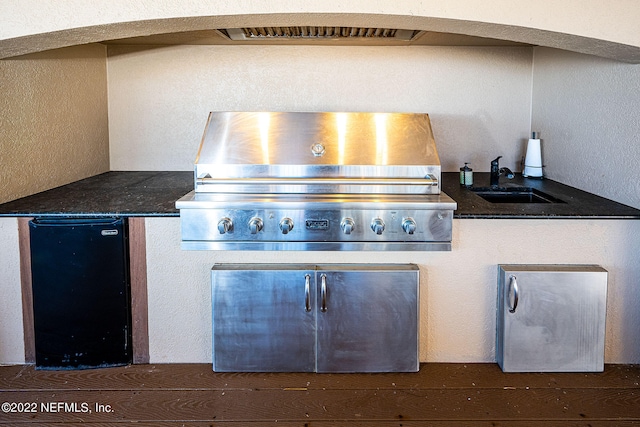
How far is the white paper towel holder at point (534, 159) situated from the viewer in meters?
3.38

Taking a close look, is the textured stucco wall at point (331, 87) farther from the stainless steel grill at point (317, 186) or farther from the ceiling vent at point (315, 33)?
the stainless steel grill at point (317, 186)

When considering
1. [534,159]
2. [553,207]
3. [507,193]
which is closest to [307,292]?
[553,207]

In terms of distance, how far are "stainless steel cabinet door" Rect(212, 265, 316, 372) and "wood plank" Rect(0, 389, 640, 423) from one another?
163 mm

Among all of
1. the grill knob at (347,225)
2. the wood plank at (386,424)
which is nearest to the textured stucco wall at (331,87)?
the grill knob at (347,225)

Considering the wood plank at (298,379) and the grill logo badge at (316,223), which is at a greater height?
the grill logo badge at (316,223)

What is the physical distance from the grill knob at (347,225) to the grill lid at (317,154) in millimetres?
278

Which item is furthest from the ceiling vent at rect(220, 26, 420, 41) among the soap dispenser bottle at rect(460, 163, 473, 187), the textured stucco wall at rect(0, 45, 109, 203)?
the textured stucco wall at rect(0, 45, 109, 203)

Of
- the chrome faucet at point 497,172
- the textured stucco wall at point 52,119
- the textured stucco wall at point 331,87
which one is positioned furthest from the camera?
the textured stucco wall at point 331,87

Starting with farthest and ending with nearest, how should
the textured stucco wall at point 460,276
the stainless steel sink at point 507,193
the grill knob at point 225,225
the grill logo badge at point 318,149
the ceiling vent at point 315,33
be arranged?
the stainless steel sink at point 507,193, the ceiling vent at point 315,33, the grill logo badge at point 318,149, the textured stucco wall at point 460,276, the grill knob at point 225,225

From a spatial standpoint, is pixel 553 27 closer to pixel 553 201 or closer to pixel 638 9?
pixel 638 9

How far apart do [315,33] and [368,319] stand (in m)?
1.52

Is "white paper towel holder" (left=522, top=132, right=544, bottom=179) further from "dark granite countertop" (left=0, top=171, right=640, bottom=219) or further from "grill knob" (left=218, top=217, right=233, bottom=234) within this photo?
"grill knob" (left=218, top=217, right=233, bottom=234)

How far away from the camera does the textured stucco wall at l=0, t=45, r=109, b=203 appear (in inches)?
102

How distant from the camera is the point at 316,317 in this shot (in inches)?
95.1
